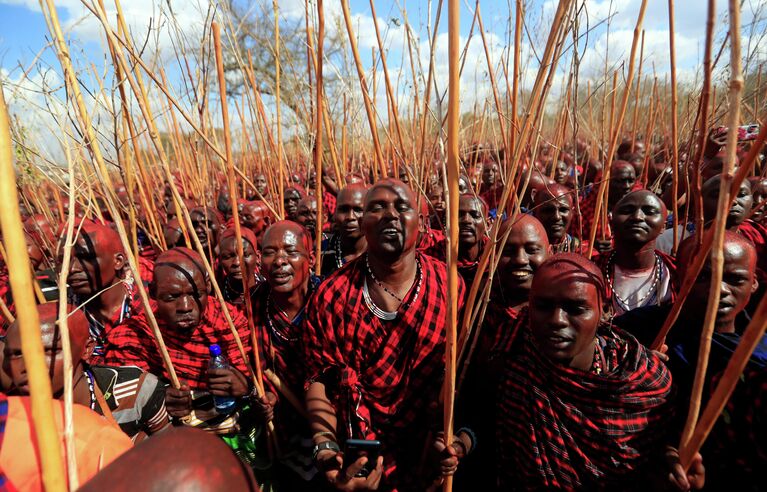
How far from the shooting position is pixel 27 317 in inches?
18.3

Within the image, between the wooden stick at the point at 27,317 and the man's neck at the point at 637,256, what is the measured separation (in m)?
2.43

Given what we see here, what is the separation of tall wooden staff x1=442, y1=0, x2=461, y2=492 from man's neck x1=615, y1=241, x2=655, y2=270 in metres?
1.61

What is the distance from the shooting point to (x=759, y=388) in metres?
1.14

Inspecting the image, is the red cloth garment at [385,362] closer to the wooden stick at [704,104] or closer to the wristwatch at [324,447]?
the wristwatch at [324,447]

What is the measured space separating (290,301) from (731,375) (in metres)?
1.74

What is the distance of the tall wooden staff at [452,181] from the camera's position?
28.4 inches

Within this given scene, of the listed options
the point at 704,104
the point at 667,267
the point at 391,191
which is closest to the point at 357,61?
the point at 391,191

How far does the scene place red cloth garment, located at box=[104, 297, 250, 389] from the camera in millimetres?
1898

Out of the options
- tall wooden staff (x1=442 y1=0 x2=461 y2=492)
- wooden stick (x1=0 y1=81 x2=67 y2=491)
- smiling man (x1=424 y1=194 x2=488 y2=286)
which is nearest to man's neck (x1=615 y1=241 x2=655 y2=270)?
smiling man (x1=424 y1=194 x2=488 y2=286)

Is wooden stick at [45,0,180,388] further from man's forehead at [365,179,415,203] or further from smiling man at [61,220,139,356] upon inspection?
smiling man at [61,220,139,356]

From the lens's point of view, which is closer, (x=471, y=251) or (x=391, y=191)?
(x=391, y=191)

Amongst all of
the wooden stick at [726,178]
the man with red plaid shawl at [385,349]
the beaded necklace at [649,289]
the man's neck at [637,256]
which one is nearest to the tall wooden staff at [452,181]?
the wooden stick at [726,178]

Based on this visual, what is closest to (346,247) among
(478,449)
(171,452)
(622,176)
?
(478,449)

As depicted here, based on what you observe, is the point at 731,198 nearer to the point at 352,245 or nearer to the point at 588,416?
the point at 588,416
